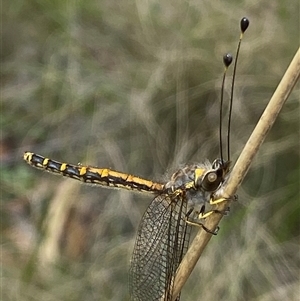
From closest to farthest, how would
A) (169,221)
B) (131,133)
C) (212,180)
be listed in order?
(212,180) → (169,221) → (131,133)

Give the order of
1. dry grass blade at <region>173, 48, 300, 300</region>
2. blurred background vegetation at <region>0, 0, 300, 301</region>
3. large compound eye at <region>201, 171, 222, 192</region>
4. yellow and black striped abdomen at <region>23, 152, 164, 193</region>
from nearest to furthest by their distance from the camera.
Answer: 1. dry grass blade at <region>173, 48, 300, 300</region>
2. large compound eye at <region>201, 171, 222, 192</region>
3. yellow and black striped abdomen at <region>23, 152, 164, 193</region>
4. blurred background vegetation at <region>0, 0, 300, 301</region>

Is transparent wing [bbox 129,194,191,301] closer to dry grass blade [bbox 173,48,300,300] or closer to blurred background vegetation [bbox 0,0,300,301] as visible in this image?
dry grass blade [bbox 173,48,300,300]

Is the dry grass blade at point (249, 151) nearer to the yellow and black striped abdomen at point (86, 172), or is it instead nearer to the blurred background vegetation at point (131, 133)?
the yellow and black striped abdomen at point (86, 172)

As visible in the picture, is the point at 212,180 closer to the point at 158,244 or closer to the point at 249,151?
the point at 158,244

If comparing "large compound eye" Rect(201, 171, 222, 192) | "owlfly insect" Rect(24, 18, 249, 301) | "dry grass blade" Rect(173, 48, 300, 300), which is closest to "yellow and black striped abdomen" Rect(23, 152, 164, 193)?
"owlfly insect" Rect(24, 18, 249, 301)

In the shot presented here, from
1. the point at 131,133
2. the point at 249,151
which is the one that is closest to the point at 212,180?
the point at 249,151

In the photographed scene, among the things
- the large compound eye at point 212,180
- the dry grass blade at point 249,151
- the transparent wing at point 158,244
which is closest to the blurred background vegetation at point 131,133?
the transparent wing at point 158,244

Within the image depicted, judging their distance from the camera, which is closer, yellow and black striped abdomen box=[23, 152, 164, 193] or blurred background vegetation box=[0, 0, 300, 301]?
yellow and black striped abdomen box=[23, 152, 164, 193]
